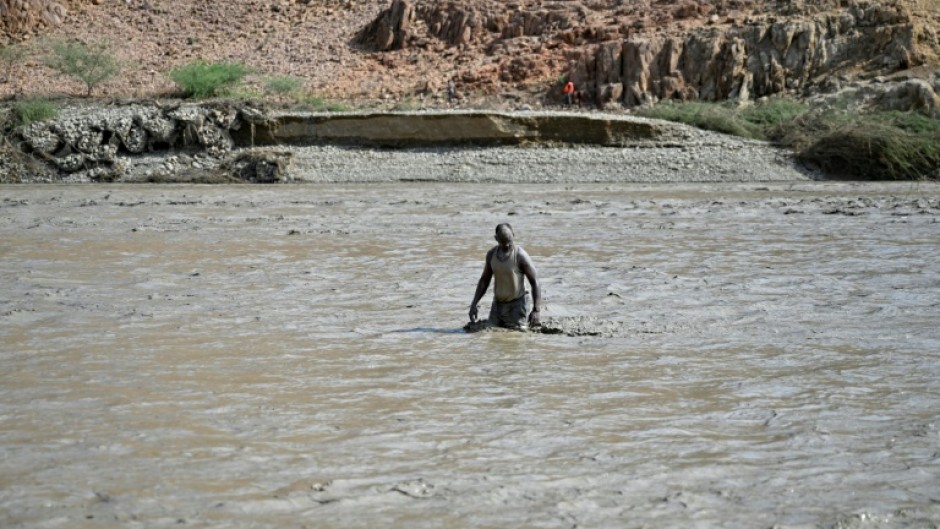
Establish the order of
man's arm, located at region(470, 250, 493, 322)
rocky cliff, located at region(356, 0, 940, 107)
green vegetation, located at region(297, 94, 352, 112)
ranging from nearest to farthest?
man's arm, located at region(470, 250, 493, 322) < green vegetation, located at region(297, 94, 352, 112) < rocky cliff, located at region(356, 0, 940, 107)

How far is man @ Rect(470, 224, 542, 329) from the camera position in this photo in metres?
8.98

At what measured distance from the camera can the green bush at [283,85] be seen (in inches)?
1374

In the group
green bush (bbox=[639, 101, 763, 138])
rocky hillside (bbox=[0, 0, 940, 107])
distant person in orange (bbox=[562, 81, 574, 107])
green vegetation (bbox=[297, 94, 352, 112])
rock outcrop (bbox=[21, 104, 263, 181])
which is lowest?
rock outcrop (bbox=[21, 104, 263, 181])

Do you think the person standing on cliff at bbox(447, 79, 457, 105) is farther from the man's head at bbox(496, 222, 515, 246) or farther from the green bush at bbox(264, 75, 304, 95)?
the man's head at bbox(496, 222, 515, 246)

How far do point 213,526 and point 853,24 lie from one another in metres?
30.2

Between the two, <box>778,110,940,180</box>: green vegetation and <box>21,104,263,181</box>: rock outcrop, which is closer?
<box>778,110,940,180</box>: green vegetation

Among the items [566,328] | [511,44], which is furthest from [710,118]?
[566,328]

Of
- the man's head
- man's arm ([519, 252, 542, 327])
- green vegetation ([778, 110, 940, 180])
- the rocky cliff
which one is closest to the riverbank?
green vegetation ([778, 110, 940, 180])

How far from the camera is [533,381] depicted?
7859 mm

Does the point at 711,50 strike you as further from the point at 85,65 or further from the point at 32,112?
the point at 85,65

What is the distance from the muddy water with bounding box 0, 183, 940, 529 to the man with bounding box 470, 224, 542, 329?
192 millimetres

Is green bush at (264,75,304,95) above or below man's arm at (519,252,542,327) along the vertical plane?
above

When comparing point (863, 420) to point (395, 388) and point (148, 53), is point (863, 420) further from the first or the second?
point (148, 53)

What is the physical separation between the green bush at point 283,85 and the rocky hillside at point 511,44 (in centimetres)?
132
